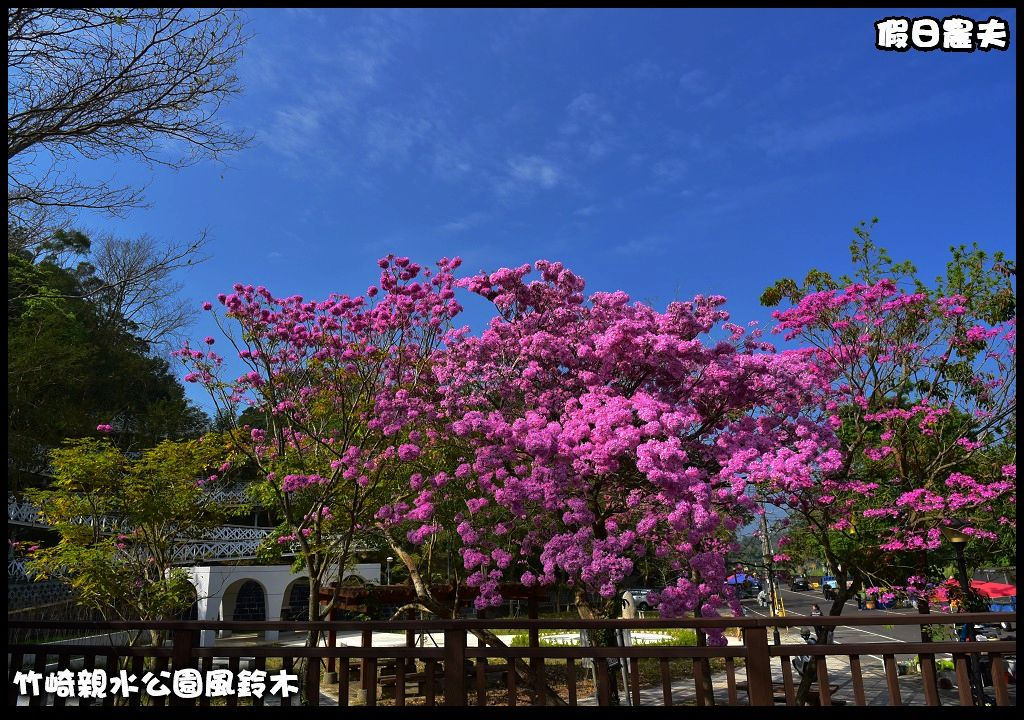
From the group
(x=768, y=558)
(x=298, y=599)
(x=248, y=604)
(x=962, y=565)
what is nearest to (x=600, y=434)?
(x=768, y=558)

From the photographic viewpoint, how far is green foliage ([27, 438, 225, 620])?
972 cm

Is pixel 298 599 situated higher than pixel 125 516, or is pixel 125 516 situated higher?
pixel 125 516

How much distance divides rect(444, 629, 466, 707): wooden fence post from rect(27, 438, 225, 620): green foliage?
716cm

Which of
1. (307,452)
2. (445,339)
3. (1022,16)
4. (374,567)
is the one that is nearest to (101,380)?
(374,567)

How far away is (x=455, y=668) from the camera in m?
4.45

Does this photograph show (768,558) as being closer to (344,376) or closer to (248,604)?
(344,376)

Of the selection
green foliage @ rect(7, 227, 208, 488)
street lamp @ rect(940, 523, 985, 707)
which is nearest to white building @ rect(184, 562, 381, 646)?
green foliage @ rect(7, 227, 208, 488)

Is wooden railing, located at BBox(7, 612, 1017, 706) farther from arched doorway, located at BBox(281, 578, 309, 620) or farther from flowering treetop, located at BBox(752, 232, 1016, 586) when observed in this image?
arched doorway, located at BBox(281, 578, 309, 620)

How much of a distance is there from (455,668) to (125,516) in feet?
27.0

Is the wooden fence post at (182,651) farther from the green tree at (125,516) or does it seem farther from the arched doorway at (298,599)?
the arched doorway at (298,599)

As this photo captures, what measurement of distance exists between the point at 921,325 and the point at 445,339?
24.0 feet

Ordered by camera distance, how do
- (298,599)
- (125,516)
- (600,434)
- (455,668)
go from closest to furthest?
(455,668) < (600,434) < (125,516) < (298,599)

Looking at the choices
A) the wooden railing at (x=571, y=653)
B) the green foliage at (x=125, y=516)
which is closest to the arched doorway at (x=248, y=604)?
the green foliage at (x=125, y=516)
